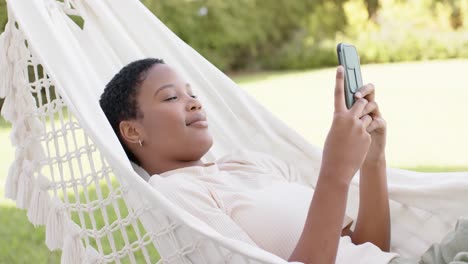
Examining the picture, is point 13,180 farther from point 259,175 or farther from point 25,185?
point 259,175

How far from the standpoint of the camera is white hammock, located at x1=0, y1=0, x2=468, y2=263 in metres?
1.62

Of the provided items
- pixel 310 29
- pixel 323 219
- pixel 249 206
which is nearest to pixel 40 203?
pixel 249 206

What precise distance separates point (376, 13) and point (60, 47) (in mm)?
13908

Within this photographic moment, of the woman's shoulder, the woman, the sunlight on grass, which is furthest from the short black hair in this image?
the sunlight on grass

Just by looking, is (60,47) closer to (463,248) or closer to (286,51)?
(463,248)

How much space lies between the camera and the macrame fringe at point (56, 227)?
1899 millimetres

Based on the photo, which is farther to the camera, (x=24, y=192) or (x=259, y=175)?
(x=24, y=192)

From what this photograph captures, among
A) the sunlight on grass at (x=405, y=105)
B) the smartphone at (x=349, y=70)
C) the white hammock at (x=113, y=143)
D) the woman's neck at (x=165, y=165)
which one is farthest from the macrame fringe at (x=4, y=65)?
the sunlight on grass at (x=405, y=105)

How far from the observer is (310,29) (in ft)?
49.3

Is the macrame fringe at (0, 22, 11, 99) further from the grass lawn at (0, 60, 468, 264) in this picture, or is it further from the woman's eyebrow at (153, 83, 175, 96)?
the grass lawn at (0, 60, 468, 264)

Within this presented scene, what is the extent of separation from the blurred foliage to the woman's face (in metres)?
11.0

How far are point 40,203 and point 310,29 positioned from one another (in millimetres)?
13334

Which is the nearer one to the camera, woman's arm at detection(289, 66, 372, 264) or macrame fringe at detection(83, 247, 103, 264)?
woman's arm at detection(289, 66, 372, 264)

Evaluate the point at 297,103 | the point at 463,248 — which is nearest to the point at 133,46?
the point at 463,248
